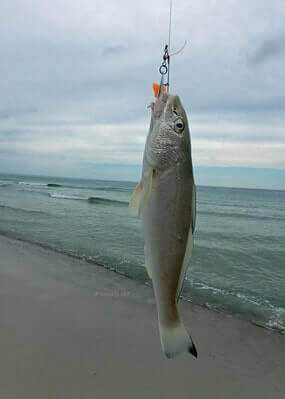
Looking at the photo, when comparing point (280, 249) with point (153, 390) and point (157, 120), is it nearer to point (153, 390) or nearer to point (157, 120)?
point (153, 390)

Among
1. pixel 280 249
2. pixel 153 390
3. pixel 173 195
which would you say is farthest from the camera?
pixel 280 249

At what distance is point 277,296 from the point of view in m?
7.18

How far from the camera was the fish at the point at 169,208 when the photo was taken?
1.60 metres

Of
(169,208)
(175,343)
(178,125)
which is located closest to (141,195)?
(169,208)

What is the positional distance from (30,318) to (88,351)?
1.20 m

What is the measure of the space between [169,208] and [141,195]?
18 centimetres

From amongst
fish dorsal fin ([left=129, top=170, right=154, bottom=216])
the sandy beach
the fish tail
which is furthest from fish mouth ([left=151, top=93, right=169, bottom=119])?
the sandy beach

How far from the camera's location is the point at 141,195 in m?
1.67

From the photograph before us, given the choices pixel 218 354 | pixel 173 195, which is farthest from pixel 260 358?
pixel 173 195

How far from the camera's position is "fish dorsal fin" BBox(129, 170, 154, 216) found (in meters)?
1.64

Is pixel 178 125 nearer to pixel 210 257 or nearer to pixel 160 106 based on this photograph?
pixel 160 106

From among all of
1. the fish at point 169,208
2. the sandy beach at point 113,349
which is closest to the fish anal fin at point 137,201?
the fish at point 169,208

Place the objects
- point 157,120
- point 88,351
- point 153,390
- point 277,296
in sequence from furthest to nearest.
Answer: point 277,296, point 88,351, point 153,390, point 157,120

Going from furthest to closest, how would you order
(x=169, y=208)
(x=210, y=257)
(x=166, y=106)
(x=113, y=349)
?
(x=210, y=257), (x=113, y=349), (x=166, y=106), (x=169, y=208)
